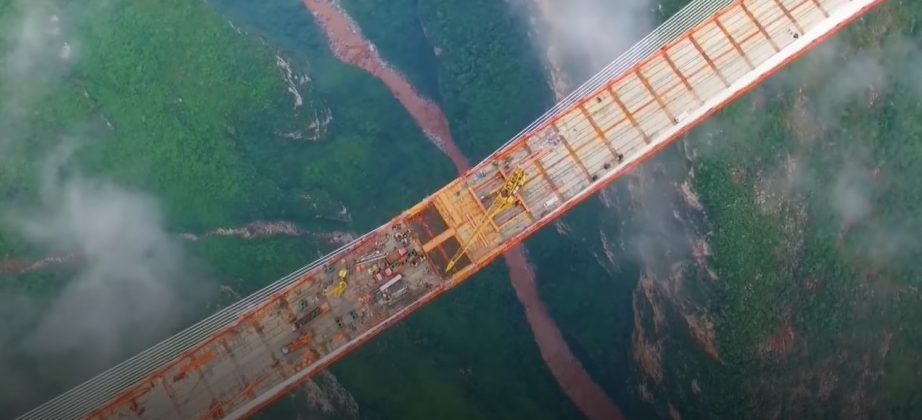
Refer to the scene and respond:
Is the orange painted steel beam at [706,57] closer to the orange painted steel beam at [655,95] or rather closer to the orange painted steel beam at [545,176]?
the orange painted steel beam at [655,95]

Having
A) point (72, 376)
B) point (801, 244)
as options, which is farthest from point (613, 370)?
point (72, 376)

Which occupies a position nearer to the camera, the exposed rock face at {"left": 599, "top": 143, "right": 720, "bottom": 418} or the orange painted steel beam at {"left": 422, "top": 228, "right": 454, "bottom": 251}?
the orange painted steel beam at {"left": 422, "top": 228, "right": 454, "bottom": 251}

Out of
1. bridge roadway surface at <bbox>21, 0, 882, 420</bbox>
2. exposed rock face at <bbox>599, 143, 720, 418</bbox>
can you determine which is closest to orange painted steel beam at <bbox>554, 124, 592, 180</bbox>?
bridge roadway surface at <bbox>21, 0, 882, 420</bbox>

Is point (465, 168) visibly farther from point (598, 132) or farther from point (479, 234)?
point (598, 132)

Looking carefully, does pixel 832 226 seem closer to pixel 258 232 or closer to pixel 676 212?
pixel 676 212

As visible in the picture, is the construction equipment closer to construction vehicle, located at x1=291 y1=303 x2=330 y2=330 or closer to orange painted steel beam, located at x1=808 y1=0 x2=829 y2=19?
construction vehicle, located at x1=291 y1=303 x2=330 y2=330

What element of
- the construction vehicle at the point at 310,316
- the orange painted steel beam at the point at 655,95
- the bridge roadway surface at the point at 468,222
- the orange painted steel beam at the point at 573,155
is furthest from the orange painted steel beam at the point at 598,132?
the construction vehicle at the point at 310,316
